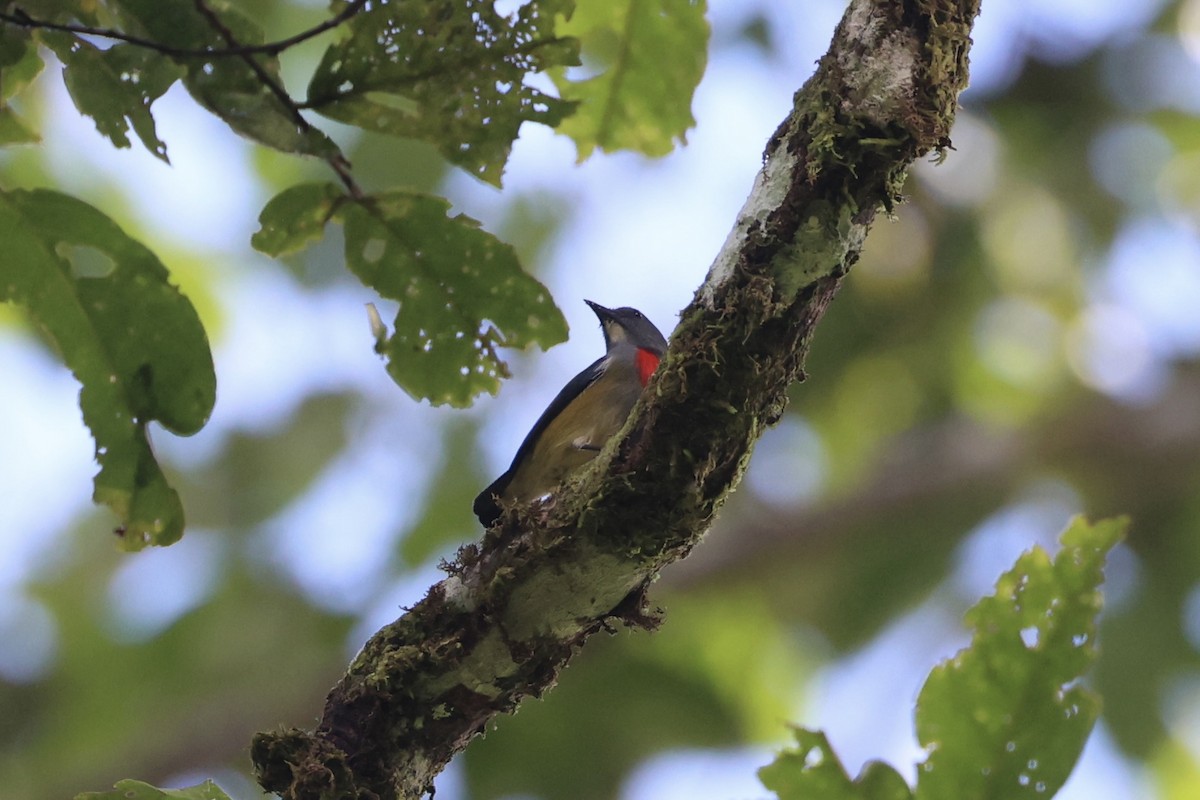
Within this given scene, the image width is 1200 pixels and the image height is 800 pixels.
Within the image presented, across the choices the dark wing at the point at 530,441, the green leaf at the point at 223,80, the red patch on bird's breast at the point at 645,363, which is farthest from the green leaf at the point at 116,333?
the red patch on bird's breast at the point at 645,363

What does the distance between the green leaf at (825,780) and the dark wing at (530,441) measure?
1.81 metres

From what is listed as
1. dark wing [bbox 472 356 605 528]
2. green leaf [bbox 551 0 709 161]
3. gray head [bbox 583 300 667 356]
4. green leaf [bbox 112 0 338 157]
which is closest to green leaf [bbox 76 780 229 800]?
green leaf [bbox 112 0 338 157]

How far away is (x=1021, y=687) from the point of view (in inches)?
93.0

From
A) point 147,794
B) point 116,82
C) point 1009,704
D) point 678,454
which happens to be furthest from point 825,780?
point 116,82

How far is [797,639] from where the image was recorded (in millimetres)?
10141

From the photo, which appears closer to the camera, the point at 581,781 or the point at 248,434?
the point at 581,781

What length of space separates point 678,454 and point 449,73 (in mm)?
1068

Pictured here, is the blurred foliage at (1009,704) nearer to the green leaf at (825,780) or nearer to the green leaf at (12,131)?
the green leaf at (825,780)

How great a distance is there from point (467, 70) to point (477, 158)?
0.21 meters

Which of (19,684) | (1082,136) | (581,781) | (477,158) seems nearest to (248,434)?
(19,684)

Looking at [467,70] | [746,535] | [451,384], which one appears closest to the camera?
[467,70]

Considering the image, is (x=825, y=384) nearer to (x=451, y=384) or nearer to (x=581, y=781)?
(x=581, y=781)

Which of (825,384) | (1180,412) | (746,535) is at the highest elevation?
(825,384)

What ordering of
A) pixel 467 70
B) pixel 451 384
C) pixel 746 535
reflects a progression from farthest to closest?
pixel 746 535, pixel 451 384, pixel 467 70
